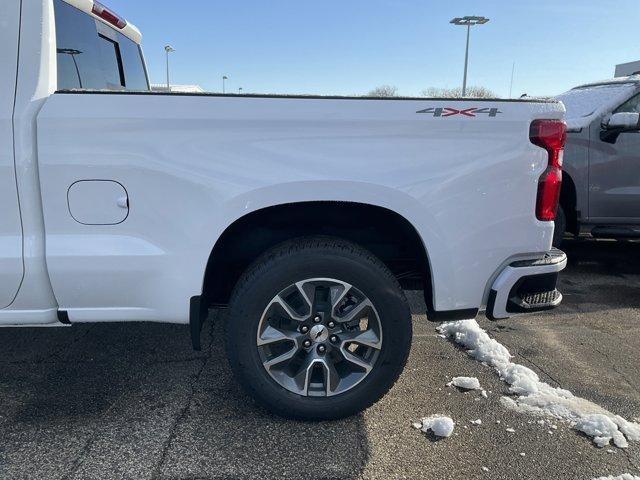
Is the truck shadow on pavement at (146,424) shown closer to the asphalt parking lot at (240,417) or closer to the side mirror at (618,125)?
the asphalt parking lot at (240,417)

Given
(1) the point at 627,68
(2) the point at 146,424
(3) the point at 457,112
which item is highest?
(1) the point at 627,68

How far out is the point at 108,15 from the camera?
3.35 meters

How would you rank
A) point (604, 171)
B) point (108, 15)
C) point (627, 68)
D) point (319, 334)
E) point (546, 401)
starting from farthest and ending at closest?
point (627, 68)
point (604, 171)
point (108, 15)
point (546, 401)
point (319, 334)

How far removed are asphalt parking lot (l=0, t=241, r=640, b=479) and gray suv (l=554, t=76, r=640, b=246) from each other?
1867mm

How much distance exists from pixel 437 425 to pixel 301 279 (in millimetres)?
1039

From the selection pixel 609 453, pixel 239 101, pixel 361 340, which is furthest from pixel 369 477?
pixel 239 101

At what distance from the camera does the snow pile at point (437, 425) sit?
99.3 inches

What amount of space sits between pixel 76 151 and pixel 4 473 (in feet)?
4.81

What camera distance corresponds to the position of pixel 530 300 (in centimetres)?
253

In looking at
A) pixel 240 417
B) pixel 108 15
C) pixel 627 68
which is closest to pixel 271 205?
pixel 240 417

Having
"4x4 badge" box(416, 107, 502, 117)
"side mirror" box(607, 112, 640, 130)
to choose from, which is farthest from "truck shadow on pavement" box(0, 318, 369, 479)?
"side mirror" box(607, 112, 640, 130)

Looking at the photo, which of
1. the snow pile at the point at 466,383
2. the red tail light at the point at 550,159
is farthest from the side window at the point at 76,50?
the snow pile at the point at 466,383

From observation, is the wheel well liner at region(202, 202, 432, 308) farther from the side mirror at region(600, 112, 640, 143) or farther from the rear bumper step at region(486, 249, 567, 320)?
the side mirror at region(600, 112, 640, 143)

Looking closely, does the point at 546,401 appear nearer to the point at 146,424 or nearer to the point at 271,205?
the point at 271,205
